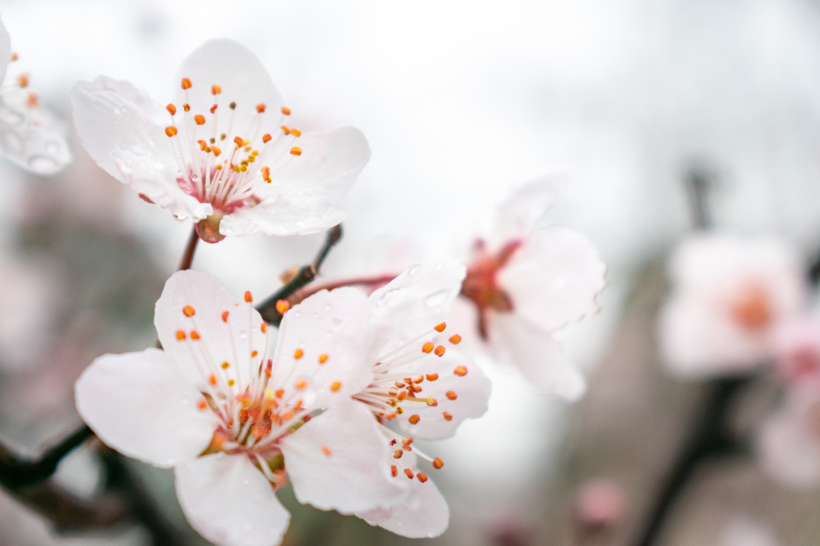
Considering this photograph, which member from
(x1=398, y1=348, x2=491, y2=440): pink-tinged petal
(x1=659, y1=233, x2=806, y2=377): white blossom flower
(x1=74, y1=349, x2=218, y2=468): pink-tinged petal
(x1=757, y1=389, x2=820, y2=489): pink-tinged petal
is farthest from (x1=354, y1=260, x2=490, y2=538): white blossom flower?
(x1=757, y1=389, x2=820, y2=489): pink-tinged petal

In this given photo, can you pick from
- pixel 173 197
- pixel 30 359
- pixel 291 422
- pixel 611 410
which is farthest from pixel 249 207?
pixel 611 410

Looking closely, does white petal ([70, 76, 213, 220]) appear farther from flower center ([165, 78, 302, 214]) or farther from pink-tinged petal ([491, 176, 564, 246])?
pink-tinged petal ([491, 176, 564, 246])

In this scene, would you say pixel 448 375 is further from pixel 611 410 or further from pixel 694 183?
pixel 611 410

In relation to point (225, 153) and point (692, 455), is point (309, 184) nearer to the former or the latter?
point (225, 153)

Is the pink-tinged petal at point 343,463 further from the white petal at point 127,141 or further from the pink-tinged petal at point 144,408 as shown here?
the white petal at point 127,141

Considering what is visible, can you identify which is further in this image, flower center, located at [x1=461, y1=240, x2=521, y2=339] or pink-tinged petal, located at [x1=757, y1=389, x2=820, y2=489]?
pink-tinged petal, located at [x1=757, y1=389, x2=820, y2=489]

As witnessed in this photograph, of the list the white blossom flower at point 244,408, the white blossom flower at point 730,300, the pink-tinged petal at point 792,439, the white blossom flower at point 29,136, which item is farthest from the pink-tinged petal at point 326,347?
the pink-tinged petal at point 792,439

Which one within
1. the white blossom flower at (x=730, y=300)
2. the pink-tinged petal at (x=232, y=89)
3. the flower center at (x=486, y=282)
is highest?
the pink-tinged petal at (x=232, y=89)

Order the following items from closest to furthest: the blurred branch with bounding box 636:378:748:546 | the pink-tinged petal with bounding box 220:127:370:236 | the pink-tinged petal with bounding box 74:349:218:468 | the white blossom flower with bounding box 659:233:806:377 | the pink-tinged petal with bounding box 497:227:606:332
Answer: the pink-tinged petal with bounding box 74:349:218:468 < the pink-tinged petal with bounding box 220:127:370:236 < the pink-tinged petal with bounding box 497:227:606:332 < the blurred branch with bounding box 636:378:748:546 < the white blossom flower with bounding box 659:233:806:377
